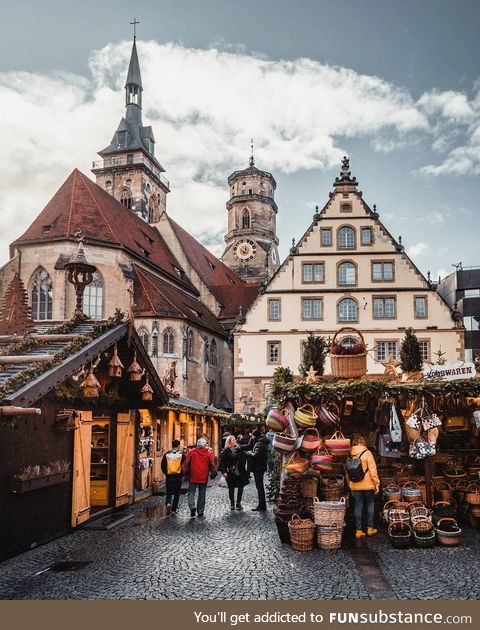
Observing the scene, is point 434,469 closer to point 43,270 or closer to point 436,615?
point 436,615

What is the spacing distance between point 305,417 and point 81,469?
13.2ft

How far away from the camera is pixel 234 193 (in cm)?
6531

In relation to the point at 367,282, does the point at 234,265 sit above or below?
above

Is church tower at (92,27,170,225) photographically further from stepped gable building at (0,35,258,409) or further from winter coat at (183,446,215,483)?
winter coat at (183,446,215,483)

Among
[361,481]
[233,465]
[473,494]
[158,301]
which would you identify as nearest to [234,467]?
[233,465]

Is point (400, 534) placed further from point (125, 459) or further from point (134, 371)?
point (125, 459)

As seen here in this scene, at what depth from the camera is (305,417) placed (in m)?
9.41

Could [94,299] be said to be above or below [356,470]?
above

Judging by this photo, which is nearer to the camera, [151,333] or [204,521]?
[204,521]

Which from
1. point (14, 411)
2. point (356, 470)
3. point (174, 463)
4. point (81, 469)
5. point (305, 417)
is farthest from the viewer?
point (174, 463)

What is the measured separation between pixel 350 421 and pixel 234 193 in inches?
2220

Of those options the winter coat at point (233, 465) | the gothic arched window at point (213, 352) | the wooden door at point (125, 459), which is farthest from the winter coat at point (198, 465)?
the gothic arched window at point (213, 352)

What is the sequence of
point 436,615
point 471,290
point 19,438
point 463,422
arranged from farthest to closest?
point 471,290
point 463,422
point 19,438
point 436,615

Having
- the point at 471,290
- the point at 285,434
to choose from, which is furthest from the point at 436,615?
the point at 471,290
